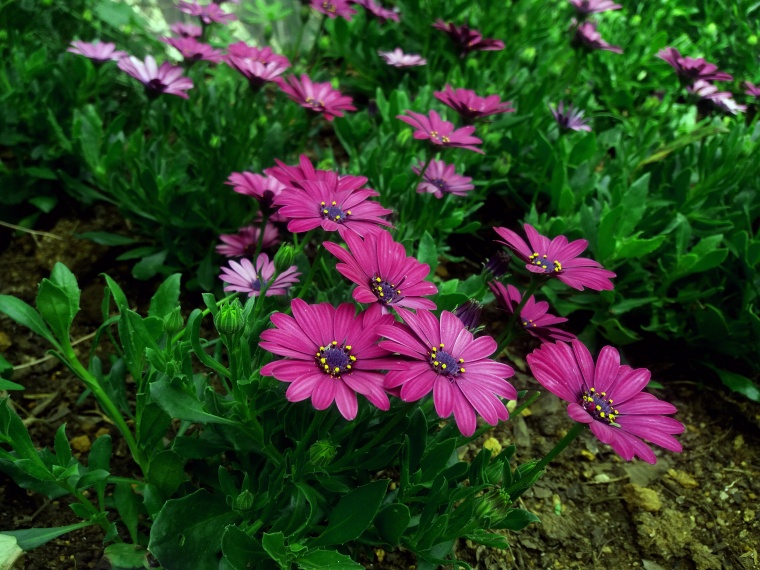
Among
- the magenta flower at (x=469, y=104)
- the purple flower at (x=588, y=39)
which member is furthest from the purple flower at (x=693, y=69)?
the magenta flower at (x=469, y=104)

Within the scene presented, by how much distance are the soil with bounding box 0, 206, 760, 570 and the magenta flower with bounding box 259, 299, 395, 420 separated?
70cm

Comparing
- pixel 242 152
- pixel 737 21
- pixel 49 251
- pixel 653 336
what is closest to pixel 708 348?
pixel 653 336

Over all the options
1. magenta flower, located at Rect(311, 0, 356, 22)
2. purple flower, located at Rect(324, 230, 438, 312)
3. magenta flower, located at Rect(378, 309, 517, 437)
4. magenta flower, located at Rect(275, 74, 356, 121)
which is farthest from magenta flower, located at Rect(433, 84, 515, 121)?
magenta flower, located at Rect(378, 309, 517, 437)

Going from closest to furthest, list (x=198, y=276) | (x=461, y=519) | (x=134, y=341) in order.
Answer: (x=461, y=519), (x=134, y=341), (x=198, y=276)

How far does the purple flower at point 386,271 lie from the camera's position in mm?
1231

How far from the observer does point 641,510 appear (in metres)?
1.84

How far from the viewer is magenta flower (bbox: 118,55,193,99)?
6.73 ft

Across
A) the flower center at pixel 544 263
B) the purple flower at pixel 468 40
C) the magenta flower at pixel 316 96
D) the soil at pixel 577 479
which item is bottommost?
the soil at pixel 577 479

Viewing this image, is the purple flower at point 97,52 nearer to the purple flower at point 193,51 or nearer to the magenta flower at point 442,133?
the purple flower at point 193,51

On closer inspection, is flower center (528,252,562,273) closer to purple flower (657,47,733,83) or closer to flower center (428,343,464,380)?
flower center (428,343,464,380)

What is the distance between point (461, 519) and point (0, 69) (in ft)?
7.33

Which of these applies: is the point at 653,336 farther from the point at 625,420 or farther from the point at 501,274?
the point at 625,420

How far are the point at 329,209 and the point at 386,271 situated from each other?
209 millimetres

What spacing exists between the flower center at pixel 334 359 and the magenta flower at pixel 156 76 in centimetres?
126
